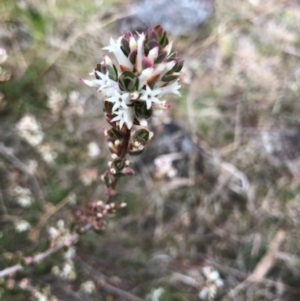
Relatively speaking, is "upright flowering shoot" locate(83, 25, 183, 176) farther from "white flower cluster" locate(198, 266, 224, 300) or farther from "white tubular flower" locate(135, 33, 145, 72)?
"white flower cluster" locate(198, 266, 224, 300)

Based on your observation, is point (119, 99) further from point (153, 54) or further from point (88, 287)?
point (88, 287)

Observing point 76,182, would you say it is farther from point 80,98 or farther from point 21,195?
point 80,98

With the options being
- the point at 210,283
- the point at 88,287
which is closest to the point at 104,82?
the point at 88,287

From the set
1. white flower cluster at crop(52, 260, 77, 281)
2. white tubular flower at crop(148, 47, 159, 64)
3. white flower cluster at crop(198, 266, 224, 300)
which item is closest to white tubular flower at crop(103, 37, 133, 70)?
white tubular flower at crop(148, 47, 159, 64)

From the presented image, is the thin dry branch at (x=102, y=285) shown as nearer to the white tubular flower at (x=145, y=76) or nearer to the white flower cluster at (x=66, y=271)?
the white flower cluster at (x=66, y=271)

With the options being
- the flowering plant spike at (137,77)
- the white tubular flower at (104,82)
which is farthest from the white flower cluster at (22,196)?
the white tubular flower at (104,82)

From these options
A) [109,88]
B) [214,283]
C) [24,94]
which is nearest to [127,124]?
[109,88]
